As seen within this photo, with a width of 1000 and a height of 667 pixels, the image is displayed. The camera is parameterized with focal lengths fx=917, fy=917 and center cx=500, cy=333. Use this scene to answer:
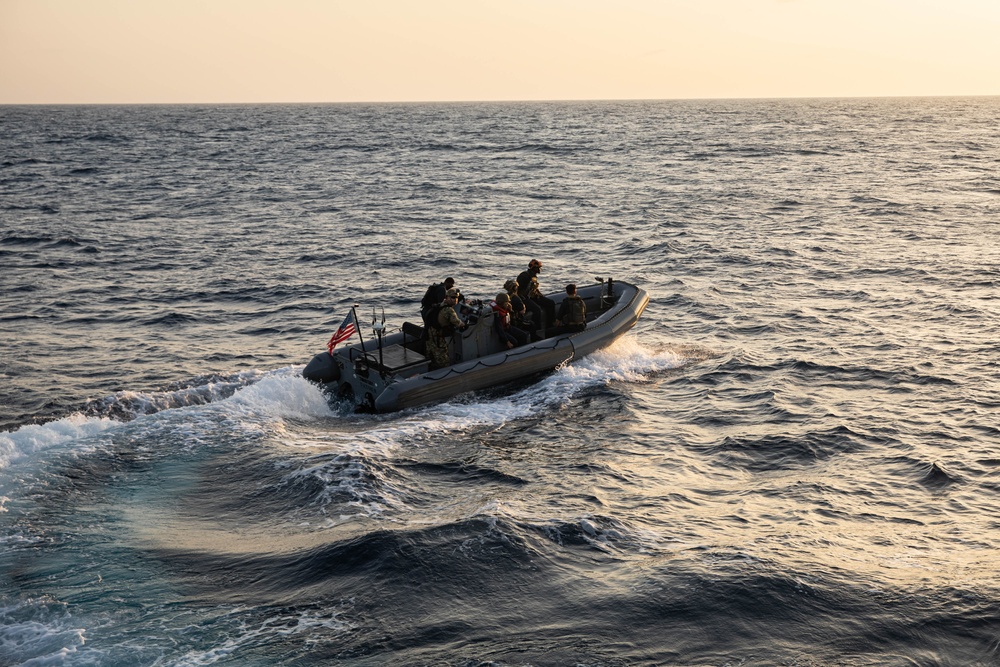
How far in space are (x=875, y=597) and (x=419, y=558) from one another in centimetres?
512

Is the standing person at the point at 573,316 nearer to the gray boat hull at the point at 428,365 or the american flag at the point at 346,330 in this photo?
the gray boat hull at the point at 428,365

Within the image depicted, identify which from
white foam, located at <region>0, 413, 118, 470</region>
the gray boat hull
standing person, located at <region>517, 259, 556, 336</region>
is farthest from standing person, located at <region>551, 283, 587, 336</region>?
white foam, located at <region>0, 413, 118, 470</region>

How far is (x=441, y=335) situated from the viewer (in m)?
16.4

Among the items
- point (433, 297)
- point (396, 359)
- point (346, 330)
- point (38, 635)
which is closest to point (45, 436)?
point (346, 330)

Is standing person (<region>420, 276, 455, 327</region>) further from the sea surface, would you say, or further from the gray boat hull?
the sea surface

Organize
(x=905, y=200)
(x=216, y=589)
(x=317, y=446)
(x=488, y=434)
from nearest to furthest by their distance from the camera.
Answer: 1. (x=216, y=589)
2. (x=317, y=446)
3. (x=488, y=434)
4. (x=905, y=200)

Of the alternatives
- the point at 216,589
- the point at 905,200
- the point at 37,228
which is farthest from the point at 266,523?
the point at 905,200

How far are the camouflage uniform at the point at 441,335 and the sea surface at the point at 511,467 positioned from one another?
0.95 m

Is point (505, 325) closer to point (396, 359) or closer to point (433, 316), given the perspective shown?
point (433, 316)

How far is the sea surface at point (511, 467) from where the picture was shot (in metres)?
9.47

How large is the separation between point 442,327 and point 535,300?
9.10 feet

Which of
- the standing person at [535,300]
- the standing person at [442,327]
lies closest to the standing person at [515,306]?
the standing person at [535,300]

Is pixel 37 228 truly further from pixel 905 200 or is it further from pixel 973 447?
pixel 905 200

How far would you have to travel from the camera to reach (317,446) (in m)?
14.1
